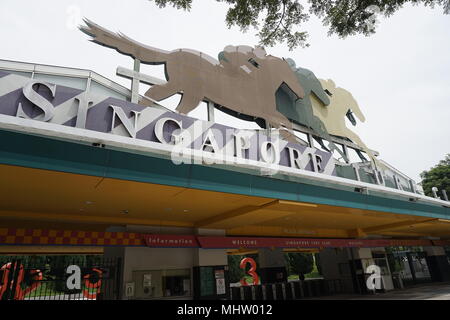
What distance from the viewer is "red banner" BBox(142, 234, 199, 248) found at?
9.06 m

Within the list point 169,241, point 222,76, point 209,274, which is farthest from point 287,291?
point 222,76

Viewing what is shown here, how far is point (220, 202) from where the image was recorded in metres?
7.86

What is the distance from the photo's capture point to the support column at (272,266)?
51.4ft

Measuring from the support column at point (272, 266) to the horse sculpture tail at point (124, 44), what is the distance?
10825mm

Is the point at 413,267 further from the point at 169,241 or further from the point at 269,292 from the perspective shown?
the point at 169,241

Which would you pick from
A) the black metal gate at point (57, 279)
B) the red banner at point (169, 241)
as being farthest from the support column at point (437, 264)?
the black metal gate at point (57, 279)

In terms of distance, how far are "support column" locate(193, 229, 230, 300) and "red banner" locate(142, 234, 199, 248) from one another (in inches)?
20.1

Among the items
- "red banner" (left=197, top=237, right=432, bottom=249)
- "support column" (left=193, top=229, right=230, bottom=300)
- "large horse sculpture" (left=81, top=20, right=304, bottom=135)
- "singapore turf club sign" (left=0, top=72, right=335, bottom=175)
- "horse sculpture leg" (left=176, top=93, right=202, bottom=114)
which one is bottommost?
"support column" (left=193, top=229, right=230, bottom=300)

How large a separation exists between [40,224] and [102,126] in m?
3.45

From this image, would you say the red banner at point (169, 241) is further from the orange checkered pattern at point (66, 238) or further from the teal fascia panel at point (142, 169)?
the teal fascia panel at point (142, 169)

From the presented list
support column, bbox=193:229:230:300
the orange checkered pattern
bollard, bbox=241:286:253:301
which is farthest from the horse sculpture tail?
bollard, bbox=241:286:253:301

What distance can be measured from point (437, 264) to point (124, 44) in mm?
24132

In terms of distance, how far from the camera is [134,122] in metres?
7.12

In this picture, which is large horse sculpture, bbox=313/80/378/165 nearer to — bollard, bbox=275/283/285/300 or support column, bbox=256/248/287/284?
support column, bbox=256/248/287/284
